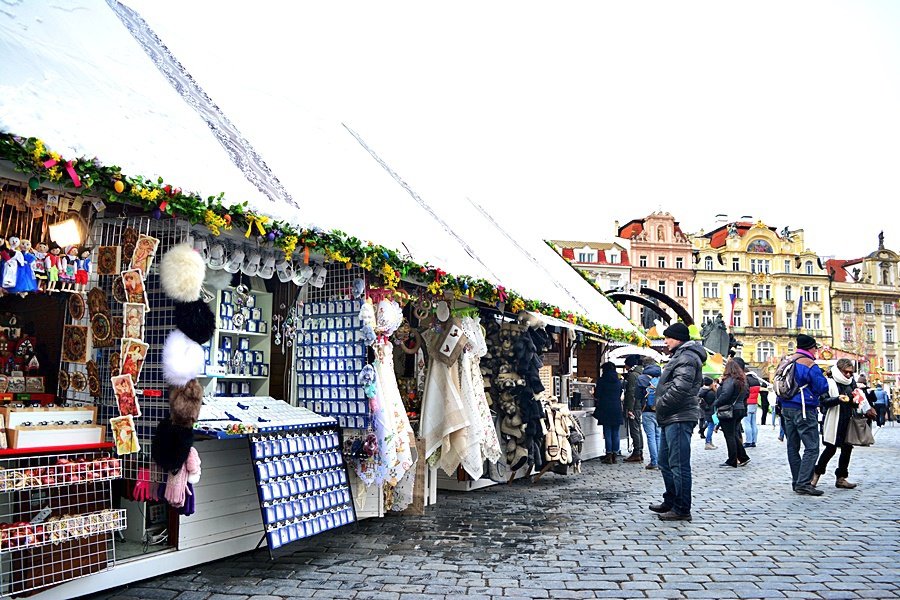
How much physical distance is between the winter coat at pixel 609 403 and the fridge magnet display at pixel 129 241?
8872 mm

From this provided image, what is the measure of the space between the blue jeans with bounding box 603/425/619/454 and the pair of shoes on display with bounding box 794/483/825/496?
12.5ft

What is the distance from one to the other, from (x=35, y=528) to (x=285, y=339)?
292cm

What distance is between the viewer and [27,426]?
426 centimetres

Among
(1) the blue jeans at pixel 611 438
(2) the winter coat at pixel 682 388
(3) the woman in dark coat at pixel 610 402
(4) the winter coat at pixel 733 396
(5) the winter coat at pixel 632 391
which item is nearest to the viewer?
(2) the winter coat at pixel 682 388

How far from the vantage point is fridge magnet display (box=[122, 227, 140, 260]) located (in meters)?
4.65

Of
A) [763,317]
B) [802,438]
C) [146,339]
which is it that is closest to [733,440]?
[802,438]

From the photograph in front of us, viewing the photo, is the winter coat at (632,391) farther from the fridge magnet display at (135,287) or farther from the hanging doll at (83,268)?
the hanging doll at (83,268)

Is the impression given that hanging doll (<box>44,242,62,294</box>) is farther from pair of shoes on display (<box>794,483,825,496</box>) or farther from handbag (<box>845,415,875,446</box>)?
handbag (<box>845,415,875,446</box>)

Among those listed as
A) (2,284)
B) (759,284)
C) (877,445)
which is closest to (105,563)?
(2,284)

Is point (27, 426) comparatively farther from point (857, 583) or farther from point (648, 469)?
point (648, 469)

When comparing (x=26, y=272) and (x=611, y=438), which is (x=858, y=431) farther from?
(x=26, y=272)

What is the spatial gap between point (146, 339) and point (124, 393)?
1.03 m

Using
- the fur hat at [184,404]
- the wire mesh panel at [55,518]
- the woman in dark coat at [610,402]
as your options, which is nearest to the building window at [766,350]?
the woman in dark coat at [610,402]

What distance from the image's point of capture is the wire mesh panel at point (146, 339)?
15.7ft
